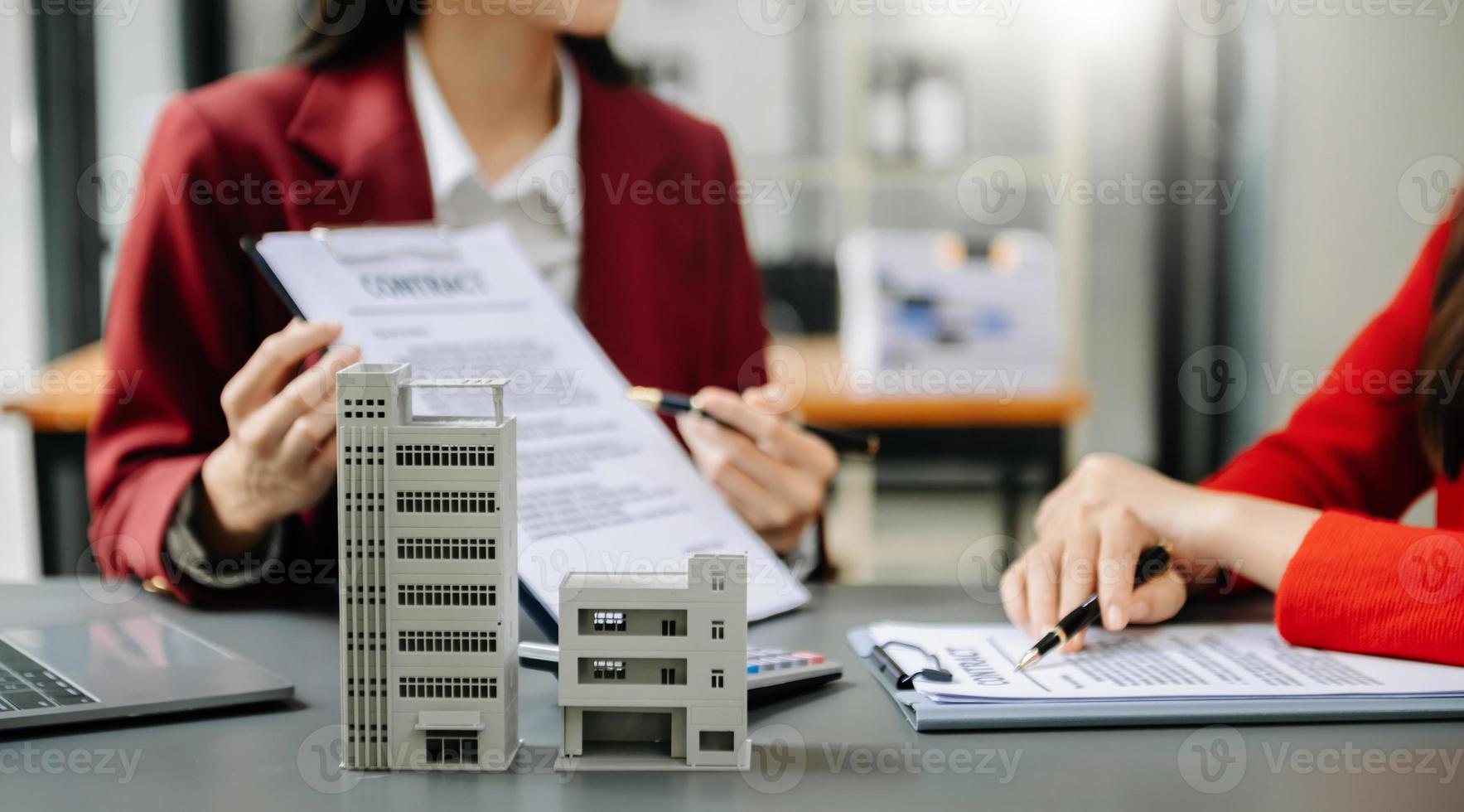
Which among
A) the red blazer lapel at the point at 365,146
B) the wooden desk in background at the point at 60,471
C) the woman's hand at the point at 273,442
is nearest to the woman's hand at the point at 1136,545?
the woman's hand at the point at 273,442

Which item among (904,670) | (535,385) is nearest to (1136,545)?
(904,670)

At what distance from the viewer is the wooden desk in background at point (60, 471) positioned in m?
2.28

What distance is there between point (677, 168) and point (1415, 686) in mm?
1019

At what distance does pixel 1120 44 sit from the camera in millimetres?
3811

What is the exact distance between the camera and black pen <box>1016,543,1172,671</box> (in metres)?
0.79

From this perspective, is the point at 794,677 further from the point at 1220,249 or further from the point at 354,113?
the point at 1220,249

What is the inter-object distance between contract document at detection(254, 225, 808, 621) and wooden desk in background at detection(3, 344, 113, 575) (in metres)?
1.62

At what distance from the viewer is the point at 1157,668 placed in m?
0.79

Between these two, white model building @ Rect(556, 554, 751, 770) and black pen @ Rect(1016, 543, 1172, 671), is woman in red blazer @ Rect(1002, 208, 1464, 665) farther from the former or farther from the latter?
white model building @ Rect(556, 554, 751, 770)

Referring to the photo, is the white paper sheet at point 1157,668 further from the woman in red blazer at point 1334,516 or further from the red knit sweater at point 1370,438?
the red knit sweater at point 1370,438

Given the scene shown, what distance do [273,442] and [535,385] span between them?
21 cm

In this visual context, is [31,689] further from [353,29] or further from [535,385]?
[353,29]

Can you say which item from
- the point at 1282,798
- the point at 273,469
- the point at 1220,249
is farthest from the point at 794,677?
the point at 1220,249

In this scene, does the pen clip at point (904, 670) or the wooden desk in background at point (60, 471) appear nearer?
the pen clip at point (904, 670)
